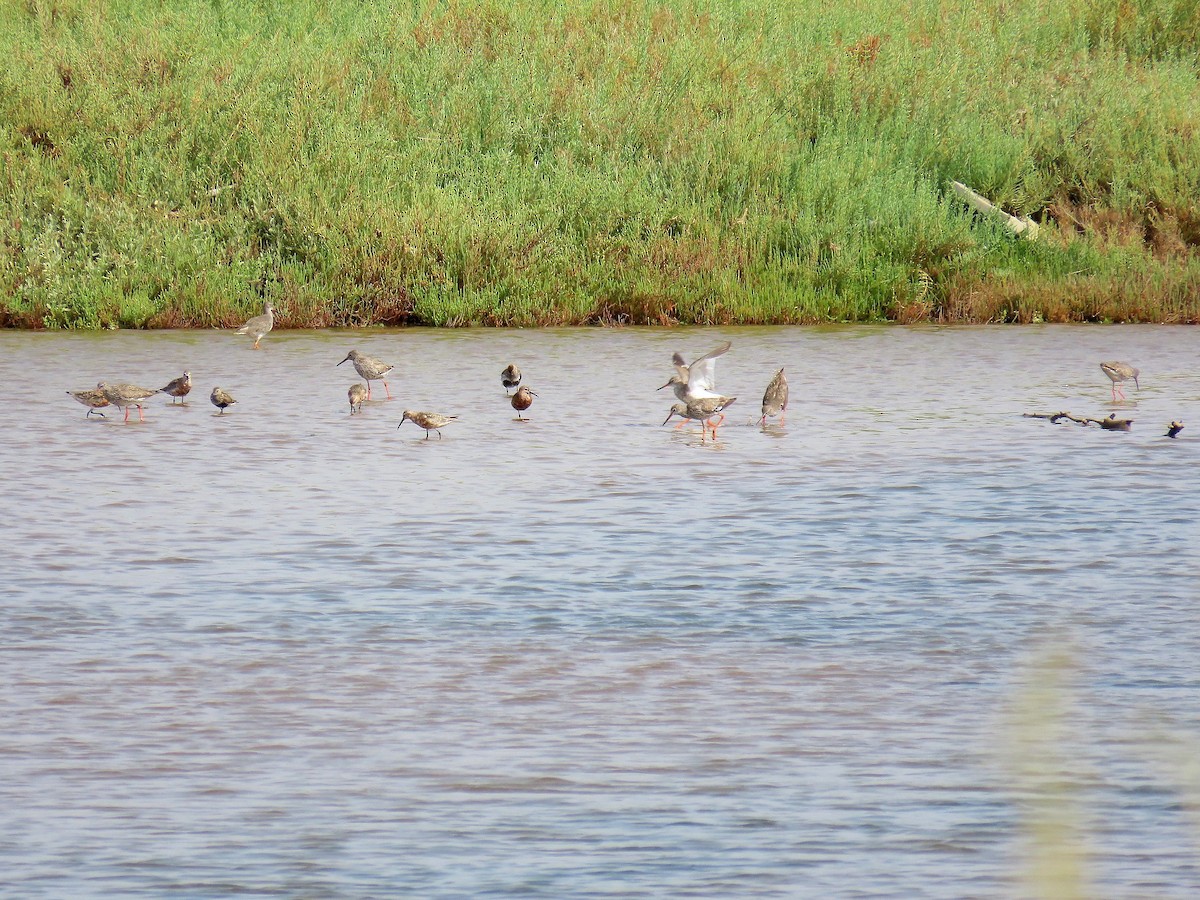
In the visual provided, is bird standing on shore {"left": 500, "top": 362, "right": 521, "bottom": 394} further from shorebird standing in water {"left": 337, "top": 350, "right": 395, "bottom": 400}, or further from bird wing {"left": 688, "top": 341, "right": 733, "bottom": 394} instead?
bird wing {"left": 688, "top": 341, "right": 733, "bottom": 394}

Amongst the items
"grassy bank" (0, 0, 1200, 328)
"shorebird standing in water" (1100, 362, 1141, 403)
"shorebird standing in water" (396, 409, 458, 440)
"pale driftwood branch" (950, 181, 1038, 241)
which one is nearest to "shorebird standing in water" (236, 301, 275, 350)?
"grassy bank" (0, 0, 1200, 328)

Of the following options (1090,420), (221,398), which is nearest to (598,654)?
(1090,420)

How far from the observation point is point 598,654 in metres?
7.27

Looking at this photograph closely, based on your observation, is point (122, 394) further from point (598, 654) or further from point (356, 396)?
point (598, 654)

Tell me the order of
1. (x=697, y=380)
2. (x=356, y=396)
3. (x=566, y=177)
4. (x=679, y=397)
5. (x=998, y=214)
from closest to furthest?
(x=697, y=380), (x=679, y=397), (x=356, y=396), (x=566, y=177), (x=998, y=214)

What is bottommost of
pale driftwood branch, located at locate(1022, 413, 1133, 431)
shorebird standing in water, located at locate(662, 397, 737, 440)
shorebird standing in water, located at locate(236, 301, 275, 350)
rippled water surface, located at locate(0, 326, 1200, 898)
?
rippled water surface, located at locate(0, 326, 1200, 898)

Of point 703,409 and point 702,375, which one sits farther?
point 702,375

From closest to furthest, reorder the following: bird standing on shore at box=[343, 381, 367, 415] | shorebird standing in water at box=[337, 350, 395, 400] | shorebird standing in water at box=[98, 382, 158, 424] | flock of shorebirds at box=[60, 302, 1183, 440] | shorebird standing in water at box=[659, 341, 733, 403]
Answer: flock of shorebirds at box=[60, 302, 1183, 440] < shorebird standing in water at box=[659, 341, 733, 403] < shorebird standing in water at box=[98, 382, 158, 424] < bird standing on shore at box=[343, 381, 367, 415] < shorebird standing in water at box=[337, 350, 395, 400]

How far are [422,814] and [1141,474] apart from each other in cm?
792

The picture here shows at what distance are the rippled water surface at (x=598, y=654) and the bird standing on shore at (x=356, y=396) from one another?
25cm

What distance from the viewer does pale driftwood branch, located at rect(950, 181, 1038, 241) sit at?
75.7 feet

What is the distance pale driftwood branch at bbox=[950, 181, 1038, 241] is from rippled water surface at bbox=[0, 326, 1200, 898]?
26.2ft

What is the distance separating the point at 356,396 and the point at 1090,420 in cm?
593

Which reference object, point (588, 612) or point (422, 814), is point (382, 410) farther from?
point (422, 814)
